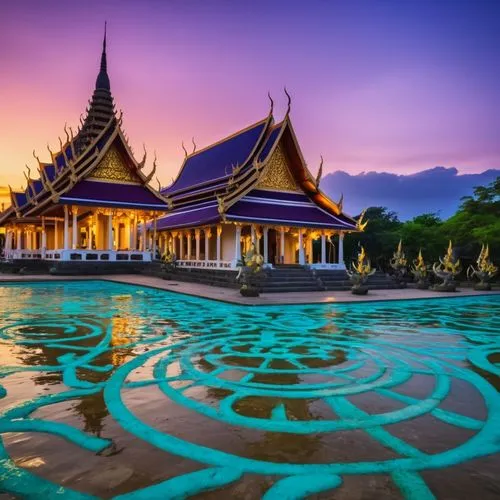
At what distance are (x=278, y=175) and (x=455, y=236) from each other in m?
12.9

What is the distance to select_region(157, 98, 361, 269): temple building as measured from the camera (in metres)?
20.4

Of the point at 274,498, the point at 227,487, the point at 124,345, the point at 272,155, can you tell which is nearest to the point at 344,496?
the point at 274,498

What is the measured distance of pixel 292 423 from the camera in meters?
3.08

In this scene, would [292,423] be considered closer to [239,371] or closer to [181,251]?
[239,371]

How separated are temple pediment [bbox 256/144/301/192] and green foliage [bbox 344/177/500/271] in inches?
347

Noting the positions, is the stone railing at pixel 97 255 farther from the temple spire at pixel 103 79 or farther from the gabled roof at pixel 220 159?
the temple spire at pixel 103 79

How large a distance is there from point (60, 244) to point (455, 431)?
3022 centimetres

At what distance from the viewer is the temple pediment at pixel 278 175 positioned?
2266cm

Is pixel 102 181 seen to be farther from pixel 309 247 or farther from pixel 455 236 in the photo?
pixel 455 236

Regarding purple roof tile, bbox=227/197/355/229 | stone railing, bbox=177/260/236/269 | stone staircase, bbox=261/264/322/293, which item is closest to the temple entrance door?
purple roof tile, bbox=227/197/355/229

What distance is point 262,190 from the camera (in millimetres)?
22578

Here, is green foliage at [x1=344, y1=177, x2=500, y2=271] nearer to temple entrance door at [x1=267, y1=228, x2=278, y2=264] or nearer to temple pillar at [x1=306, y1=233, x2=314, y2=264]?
temple pillar at [x1=306, y1=233, x2=314, y2=264]

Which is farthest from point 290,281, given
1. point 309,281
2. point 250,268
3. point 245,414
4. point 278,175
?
point 245,414

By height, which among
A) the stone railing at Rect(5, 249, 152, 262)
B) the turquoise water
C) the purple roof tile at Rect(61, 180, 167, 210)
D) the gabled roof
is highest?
the gabled roof
